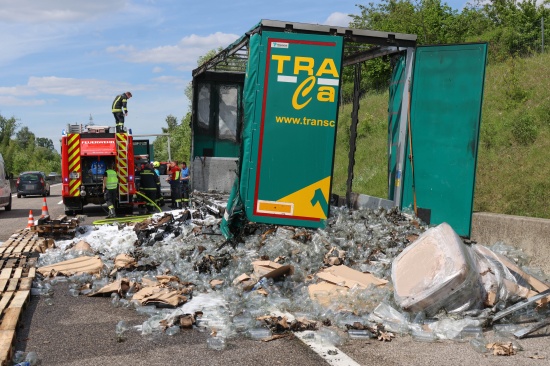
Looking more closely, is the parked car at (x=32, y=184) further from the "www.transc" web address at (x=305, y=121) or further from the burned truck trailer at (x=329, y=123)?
the "www.transc" web address at (x=305, y=121)

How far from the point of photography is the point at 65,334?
5.76 metres

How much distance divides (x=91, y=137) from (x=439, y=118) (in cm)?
1214

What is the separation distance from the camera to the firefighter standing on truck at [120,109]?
18.4m

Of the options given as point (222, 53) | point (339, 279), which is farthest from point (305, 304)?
point (222, 53)

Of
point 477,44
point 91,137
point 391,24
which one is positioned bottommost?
point 91,137

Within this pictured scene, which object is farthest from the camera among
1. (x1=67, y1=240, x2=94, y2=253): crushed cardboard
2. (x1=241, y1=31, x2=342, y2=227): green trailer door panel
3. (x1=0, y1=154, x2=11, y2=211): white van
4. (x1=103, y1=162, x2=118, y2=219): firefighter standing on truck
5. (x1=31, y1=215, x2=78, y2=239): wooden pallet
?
(x1=0, y1=154, x2=11, y2=211): white van

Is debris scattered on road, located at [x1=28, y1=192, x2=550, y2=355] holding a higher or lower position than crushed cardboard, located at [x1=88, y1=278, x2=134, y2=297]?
higher

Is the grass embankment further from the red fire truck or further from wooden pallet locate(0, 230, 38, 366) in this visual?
wooden pallet locate(0, 230, 38, 366)

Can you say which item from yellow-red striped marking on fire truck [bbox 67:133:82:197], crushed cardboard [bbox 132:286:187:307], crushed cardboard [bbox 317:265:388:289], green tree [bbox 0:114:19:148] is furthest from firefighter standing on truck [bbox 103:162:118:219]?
green tree [bbox 0:114:19:148]

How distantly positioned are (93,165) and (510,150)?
1141cm

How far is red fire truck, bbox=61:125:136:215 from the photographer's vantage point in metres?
18.2

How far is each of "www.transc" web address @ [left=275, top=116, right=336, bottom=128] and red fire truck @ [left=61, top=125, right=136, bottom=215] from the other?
36.7ft

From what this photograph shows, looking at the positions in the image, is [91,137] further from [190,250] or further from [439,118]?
[439,118]

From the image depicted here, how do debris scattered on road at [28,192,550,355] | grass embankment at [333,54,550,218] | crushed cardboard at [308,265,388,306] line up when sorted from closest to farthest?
debris scattered on road at [28,192,550,355] < crushed cardboard at [308,265,388,306] < grass embankment at [333,54,550,218]
